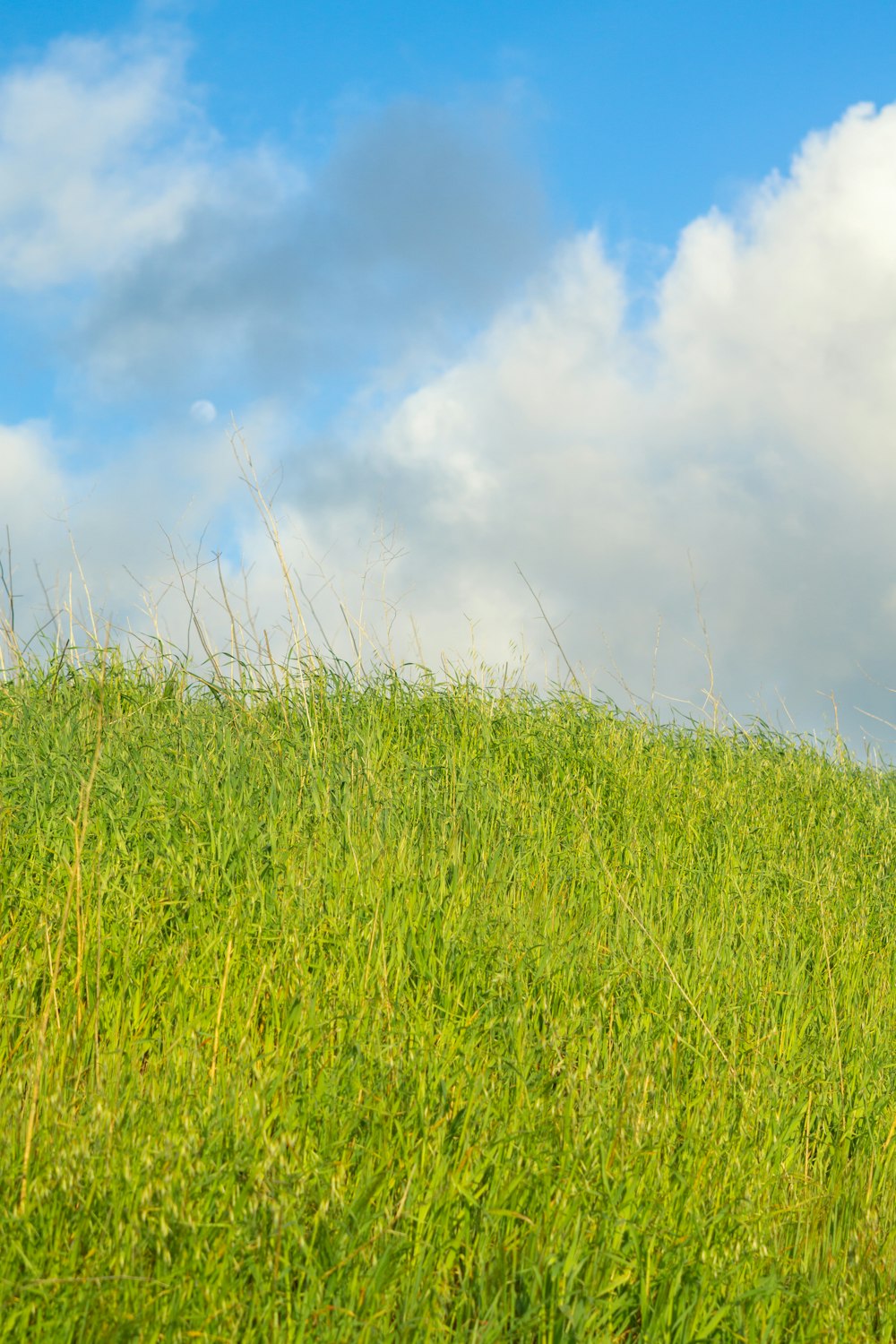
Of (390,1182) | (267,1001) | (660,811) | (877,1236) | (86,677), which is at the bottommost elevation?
(877,1236)

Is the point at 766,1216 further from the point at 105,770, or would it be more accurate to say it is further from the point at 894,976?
the point at 105,770

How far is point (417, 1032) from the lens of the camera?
9.21 feet

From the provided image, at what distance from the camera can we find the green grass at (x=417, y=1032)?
196cm

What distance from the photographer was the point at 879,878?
17.4 ft

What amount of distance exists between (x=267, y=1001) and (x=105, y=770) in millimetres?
1702

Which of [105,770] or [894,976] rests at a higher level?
[105,770]

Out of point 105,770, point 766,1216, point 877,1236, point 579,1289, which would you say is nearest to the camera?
point 579,1289

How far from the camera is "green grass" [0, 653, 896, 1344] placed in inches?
77.2

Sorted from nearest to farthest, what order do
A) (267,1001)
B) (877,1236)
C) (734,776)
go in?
(877,1236) → (267,1001) → (734,776)

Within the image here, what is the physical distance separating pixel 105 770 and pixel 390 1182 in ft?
8.57

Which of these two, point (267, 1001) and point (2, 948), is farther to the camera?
point (2, 948)

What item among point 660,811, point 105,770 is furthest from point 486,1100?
point 660,811

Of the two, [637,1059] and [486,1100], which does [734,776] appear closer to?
[637,1059]

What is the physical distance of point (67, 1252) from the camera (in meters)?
1.90
